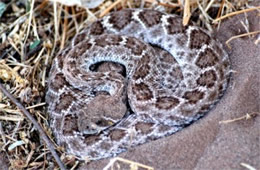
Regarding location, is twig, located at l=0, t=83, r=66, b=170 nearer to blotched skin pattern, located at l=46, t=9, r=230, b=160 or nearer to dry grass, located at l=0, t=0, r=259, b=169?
dry grass, located at l=0, t=0, r=259, b=169

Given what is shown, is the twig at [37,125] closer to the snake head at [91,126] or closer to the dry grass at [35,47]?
the dry grass at [35,47]

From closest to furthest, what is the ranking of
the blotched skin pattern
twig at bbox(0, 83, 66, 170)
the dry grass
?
twig at bbox(0, 83, 66, 170) < the blotched skin pattern < the dry grass

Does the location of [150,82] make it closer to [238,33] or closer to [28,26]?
[238,33]

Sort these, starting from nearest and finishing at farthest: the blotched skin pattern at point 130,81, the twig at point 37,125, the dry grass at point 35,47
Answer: the twig at point 37,125 → the blotched skin pattern at point 130,81 → the dry grass at point 35,47

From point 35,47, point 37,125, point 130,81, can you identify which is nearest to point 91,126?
point 37,125

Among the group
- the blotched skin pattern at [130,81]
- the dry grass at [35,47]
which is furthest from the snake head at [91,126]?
the dry grass at [35,47]

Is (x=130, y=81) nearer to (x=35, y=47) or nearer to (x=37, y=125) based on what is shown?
(x=37, y=125)

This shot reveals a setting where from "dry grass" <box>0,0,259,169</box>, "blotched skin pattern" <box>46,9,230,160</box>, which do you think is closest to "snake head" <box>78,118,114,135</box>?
"blotched skin pattern" <box>46,9,230,160</box>
